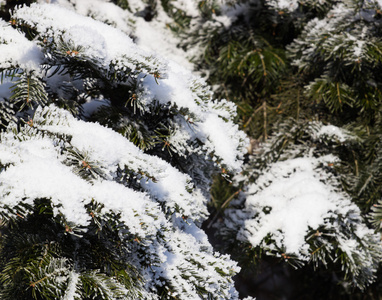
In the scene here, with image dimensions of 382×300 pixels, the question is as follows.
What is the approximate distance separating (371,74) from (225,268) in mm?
1018

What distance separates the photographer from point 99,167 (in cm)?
67

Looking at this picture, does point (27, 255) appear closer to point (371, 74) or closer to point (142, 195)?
point (142, 195)

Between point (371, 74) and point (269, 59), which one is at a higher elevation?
point (371, 74)

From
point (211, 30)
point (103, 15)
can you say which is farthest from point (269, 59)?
point (103, 15)

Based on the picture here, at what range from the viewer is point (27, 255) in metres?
0.63

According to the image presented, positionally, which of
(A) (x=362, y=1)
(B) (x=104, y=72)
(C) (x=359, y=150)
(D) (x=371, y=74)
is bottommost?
(B) (x=104, y=72)

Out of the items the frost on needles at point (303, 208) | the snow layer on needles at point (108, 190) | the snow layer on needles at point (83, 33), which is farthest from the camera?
the frost on needles at point (303, 208)

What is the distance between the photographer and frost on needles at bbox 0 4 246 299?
0.61 m

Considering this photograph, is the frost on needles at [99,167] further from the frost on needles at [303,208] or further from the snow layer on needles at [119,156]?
the frost on needles at [303,208]

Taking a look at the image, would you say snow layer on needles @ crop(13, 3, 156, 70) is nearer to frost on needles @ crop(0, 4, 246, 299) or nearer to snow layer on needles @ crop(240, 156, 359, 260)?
frost on needles @ crop(0, 4, 246, 299)

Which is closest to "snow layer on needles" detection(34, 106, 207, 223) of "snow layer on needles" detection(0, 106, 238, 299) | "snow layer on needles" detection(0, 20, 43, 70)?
"snow layer on needles" detection(0, 106, 238, 299)

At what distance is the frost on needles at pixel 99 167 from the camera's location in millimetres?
612

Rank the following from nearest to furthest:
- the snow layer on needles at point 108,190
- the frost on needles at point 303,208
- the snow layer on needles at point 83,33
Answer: the snow layer on needles at point 108,190 → the snow layer on needles at point 83,33 → the frost on needles at point 303,208

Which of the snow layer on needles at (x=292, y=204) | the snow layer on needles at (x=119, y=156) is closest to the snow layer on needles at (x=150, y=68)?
the snow layer on needles at (x=119, y=156)
